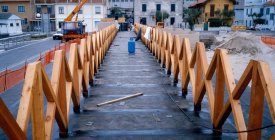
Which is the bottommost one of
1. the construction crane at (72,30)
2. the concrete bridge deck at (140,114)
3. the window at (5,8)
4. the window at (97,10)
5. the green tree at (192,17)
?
the concrete bridge deck at (140,114)

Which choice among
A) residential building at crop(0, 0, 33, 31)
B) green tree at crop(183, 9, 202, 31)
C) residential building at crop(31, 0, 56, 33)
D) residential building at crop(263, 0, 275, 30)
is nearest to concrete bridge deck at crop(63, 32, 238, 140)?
residential building at crop(31, 0, 56, 33)

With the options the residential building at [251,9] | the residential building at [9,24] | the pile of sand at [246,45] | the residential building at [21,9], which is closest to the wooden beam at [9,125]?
the pile of sand at [246,45]

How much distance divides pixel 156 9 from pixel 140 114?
226 feet

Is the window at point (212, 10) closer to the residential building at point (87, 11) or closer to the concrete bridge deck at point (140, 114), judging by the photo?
the residential building at point (87, 11)

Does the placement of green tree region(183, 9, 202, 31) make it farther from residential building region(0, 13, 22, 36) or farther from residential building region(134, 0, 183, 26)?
residential building region(0, 13, 22, 36)

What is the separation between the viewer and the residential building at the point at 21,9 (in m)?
68.1

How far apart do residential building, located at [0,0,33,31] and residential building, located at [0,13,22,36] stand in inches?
287

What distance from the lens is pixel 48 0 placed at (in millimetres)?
67250

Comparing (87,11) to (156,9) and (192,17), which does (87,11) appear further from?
(192,17)

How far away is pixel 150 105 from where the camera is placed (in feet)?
24.9

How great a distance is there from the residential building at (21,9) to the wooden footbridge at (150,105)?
63.0m

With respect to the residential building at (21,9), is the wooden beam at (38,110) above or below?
below

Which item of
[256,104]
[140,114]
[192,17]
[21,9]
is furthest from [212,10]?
[256,104]

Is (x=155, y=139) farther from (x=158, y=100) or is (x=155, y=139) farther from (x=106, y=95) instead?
(x=106, y=95)
